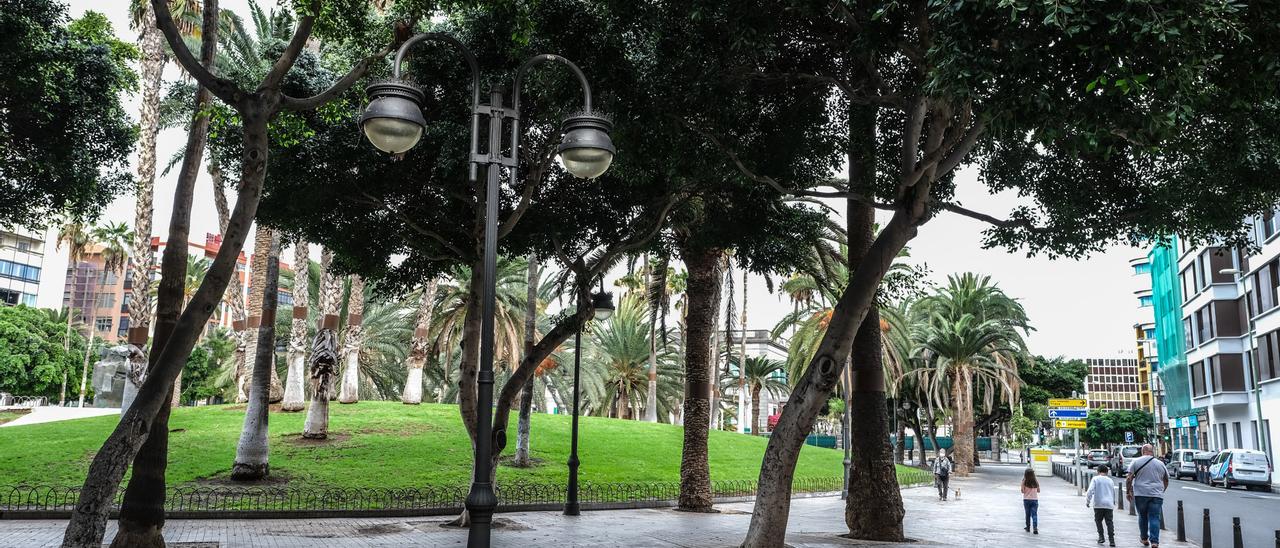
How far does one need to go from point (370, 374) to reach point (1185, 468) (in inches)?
1628

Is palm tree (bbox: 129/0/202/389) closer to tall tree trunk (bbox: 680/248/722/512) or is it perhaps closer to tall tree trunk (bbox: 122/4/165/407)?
tall tree trunk (bbox: 122/4/165/407)

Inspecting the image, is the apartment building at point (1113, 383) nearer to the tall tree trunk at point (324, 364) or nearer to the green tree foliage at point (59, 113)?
the tall tree trunk at point (324, 364)

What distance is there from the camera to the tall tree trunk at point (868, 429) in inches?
513

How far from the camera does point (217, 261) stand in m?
9.59

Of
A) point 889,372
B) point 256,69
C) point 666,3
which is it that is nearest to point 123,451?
point 666,3

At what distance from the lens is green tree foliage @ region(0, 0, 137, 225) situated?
13.0m

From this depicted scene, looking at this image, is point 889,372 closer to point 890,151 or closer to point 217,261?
point 890,151

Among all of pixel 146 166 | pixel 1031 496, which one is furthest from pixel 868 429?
pixel 146 166

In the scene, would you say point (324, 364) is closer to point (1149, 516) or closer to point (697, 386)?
point (697, 386)

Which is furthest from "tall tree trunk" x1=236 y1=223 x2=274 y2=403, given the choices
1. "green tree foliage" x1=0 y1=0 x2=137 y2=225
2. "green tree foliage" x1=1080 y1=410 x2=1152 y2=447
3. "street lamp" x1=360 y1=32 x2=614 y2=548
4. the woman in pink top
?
"green tree foliage" x1=1080 y1=410 x2=1152 y2=447

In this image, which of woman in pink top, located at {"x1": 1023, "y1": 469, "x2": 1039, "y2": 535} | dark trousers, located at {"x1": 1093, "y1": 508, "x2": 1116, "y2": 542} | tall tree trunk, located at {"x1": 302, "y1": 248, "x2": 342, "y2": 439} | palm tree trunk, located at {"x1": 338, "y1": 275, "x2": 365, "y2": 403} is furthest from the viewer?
palm tree trunk, located at {"x1": 338, "y1": 275, "x2": 365, "y2": 403}

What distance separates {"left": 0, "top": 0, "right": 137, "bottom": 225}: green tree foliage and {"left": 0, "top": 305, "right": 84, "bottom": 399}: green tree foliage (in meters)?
43.1

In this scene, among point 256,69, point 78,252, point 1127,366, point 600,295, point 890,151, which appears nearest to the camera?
point 890,151

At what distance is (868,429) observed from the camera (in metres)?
13.1
